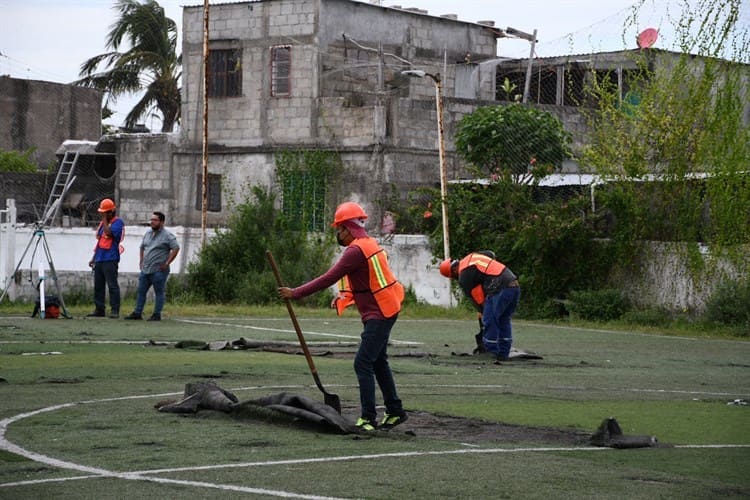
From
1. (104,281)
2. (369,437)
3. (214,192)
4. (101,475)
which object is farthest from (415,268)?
(101,475)

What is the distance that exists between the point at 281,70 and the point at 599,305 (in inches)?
599

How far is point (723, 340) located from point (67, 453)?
18540mm

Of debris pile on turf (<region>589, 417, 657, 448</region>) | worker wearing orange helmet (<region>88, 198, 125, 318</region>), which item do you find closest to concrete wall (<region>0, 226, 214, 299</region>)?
worker wearing orange helmet (<region>88, 198, 125, 318</region>)

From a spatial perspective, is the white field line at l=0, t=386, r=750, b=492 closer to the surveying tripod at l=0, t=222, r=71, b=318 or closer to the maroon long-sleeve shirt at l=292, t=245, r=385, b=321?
the maroon long-sleeve shirt at l=292, t=245, r=385, b=321

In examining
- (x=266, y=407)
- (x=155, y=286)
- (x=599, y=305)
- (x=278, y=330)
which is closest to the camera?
(x=266, y=407)

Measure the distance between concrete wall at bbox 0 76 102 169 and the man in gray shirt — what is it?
1415 inches

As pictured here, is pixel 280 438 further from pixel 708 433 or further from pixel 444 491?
pixel 708 433

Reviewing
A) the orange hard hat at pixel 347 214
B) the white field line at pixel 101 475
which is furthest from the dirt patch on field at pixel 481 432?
the white field line at pixel 101 475

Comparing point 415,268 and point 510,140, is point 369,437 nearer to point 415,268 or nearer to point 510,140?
point 415,268

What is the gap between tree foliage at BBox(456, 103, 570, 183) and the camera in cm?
3391

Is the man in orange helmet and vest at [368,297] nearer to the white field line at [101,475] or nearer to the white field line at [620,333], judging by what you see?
the white field line at [101,475]

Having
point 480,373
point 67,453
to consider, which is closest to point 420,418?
point 67,453

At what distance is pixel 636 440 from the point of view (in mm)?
10172

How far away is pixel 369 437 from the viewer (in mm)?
10422
